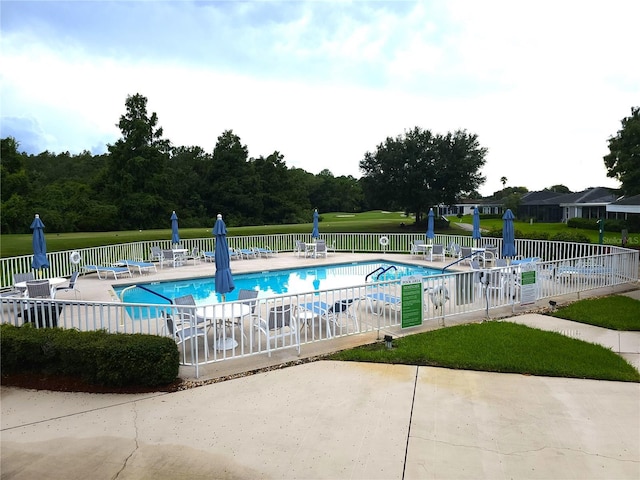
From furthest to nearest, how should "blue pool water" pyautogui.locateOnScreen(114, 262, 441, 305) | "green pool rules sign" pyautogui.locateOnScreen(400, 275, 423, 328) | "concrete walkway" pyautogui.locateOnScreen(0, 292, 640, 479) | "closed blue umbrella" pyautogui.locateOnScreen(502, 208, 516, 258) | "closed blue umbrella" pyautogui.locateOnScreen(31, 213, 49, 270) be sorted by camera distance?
"closed blue umbrella" pyautogui.locateOnScreen(502, 208, 516, 258) → "blue pool water" pyautogui.locateOnScreen(114, 262, 441, 305) → "closed blue umbrella" pyautogui.locateOnScreen(31, 213, 49, 270) → "green pool rules sign" pyautogui.locateOnScreen(400, 275, 423, 328) → "concrete walkway" pyautogui.locateOnScreen(0, 292, 640, 479)

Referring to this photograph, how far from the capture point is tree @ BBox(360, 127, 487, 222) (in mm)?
34350

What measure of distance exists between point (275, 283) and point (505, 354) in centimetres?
934

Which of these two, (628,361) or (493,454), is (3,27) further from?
(628,361)

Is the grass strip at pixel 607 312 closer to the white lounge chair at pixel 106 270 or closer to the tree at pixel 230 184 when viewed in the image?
the white lounge chair at pixel 106 270

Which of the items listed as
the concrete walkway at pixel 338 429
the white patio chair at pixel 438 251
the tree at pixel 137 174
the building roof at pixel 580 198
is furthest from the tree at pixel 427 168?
the concrete walkway at pixel 338 429

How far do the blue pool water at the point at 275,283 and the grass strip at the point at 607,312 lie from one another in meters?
5.19

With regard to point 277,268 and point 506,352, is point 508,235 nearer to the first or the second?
point 277,268

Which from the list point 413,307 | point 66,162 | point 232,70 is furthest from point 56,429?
point 66,162

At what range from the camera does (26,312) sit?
23.0 feet

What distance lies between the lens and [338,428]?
432 centimetres

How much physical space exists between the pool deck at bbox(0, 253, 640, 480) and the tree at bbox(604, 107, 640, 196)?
3674cm

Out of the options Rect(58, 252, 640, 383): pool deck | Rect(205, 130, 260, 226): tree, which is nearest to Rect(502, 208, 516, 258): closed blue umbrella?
Rect(58, 252, 640, 383): pool deck

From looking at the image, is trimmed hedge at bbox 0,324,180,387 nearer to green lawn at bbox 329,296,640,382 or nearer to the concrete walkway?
the concrete walkway

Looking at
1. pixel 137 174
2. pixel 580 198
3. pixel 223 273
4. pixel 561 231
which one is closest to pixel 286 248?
pixel 223 273
